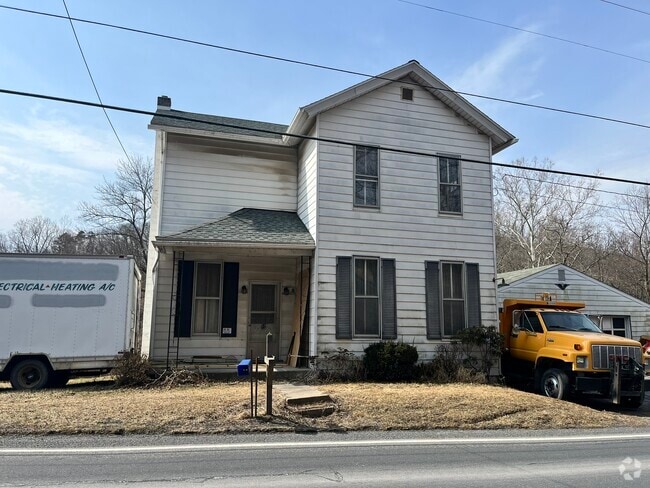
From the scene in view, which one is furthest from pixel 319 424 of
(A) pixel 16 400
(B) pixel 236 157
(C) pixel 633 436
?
(B) pixel 236 157

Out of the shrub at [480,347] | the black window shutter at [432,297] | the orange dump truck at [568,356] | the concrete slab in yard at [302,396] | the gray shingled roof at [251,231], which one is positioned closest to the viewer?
the concrete slab in yard at [302,396]

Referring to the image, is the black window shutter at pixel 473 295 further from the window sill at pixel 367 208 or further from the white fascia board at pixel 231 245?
the white fascia board at pixel 231 245

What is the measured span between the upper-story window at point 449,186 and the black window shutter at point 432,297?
1730 mm

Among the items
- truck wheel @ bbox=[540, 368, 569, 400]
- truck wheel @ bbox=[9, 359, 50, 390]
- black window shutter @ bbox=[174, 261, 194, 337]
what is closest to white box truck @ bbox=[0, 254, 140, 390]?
truck wheel @ bbox=[9, 359, 50, 390]

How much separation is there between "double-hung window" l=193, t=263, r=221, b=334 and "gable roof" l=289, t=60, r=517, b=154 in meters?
4.75

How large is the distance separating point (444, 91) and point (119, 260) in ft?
32.7

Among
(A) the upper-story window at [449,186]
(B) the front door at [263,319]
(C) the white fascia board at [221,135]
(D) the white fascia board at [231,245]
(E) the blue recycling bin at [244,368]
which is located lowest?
(E) the blue recycling bin at [244,368]

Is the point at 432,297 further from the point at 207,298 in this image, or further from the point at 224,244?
the point at 207,298

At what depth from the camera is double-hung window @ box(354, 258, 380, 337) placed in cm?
1276

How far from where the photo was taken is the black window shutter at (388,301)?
12.9 m

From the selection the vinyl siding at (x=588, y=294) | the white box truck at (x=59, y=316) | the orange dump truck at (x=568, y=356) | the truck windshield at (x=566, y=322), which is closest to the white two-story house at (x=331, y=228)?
the orange dump truck at (x=568, y=356)

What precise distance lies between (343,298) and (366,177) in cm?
342

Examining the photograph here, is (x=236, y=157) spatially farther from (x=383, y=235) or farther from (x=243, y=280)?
(x=383, y=235)

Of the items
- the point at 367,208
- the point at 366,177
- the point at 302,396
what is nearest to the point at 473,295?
the point at 367,208
